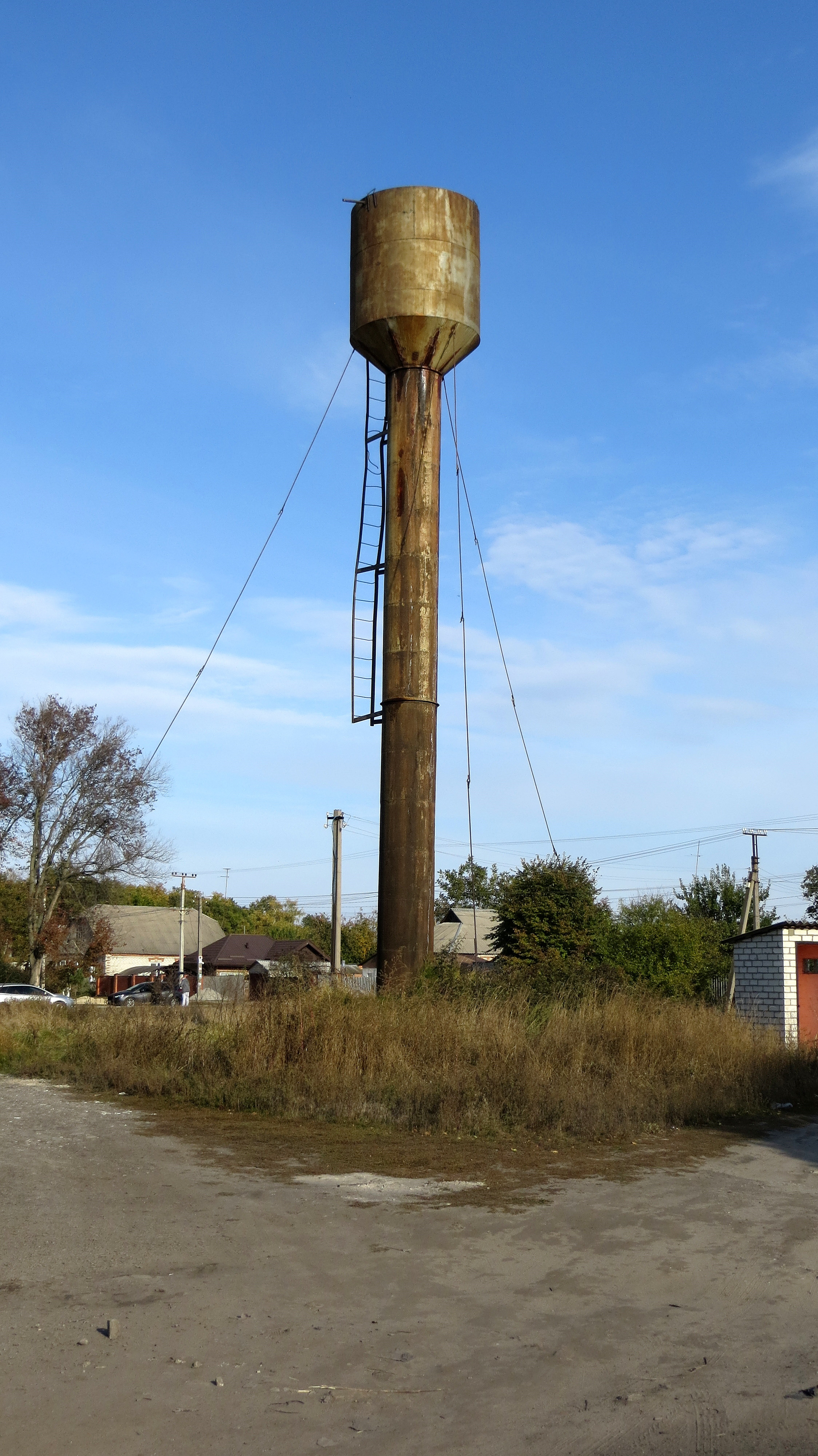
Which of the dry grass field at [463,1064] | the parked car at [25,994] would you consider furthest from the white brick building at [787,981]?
the parked car at [25,994]

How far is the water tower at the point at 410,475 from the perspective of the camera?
17625mm

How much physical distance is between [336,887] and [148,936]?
150ft

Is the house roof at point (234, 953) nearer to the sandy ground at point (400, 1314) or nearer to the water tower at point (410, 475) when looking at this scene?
the water tower at point (410, 475)

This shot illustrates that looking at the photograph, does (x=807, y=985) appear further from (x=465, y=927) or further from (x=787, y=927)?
(x=465, y=927)

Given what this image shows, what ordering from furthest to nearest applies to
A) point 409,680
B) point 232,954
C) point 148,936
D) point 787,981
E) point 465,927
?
point 148,936 → point 232,954 → point 465,927 → point 787,981 → point 409,680

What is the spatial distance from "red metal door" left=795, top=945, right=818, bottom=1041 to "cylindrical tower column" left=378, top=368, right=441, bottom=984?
7.63 meters

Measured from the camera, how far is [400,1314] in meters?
5.77

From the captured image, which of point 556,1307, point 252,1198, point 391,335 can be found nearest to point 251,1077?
point 252,1198

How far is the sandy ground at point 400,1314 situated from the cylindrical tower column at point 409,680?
7984 millimetres

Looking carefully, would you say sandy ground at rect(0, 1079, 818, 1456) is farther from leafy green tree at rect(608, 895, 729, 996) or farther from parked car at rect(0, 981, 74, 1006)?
parked car at rect(0, 981, 74, 1006)

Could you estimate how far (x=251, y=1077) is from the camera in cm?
1388

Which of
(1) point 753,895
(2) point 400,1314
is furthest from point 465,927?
(2) point 400,1314

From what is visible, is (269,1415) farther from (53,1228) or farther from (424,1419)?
(53,1228)

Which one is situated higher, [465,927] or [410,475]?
[410,475]
